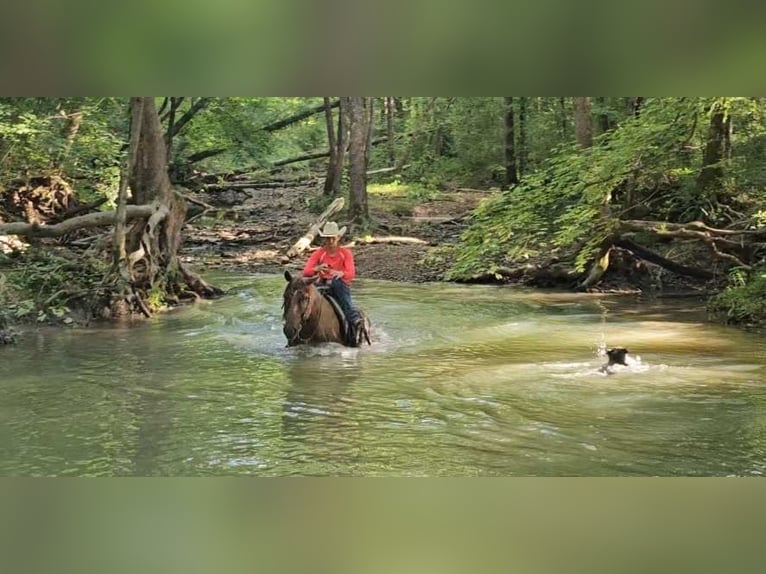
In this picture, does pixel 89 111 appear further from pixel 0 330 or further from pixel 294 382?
pixel 294 382

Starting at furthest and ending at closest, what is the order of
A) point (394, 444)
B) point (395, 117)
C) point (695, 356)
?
point (395, 117), point (695, 356), point (394, 444)

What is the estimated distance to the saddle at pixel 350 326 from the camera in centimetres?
985

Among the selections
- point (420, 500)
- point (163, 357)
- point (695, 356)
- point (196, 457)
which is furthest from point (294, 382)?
point (420, 500)

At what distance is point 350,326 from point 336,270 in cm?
69

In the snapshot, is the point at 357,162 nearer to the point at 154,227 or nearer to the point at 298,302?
the point at 154,227

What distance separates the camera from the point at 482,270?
656 inches

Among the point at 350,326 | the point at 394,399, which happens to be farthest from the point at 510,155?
the point at 394,399

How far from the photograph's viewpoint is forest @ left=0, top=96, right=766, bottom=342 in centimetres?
1145

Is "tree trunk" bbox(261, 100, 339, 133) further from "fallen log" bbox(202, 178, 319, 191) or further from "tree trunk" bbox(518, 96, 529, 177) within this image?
"tree trunk" bbox(518, 96, 529, 177)

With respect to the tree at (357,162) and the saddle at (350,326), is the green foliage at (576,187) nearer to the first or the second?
the saddle at (350,326)

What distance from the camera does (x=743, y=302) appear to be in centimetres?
1149

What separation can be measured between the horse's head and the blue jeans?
0.32 m

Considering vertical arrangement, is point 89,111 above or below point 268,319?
above

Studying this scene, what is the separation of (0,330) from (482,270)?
9214 millimetres
